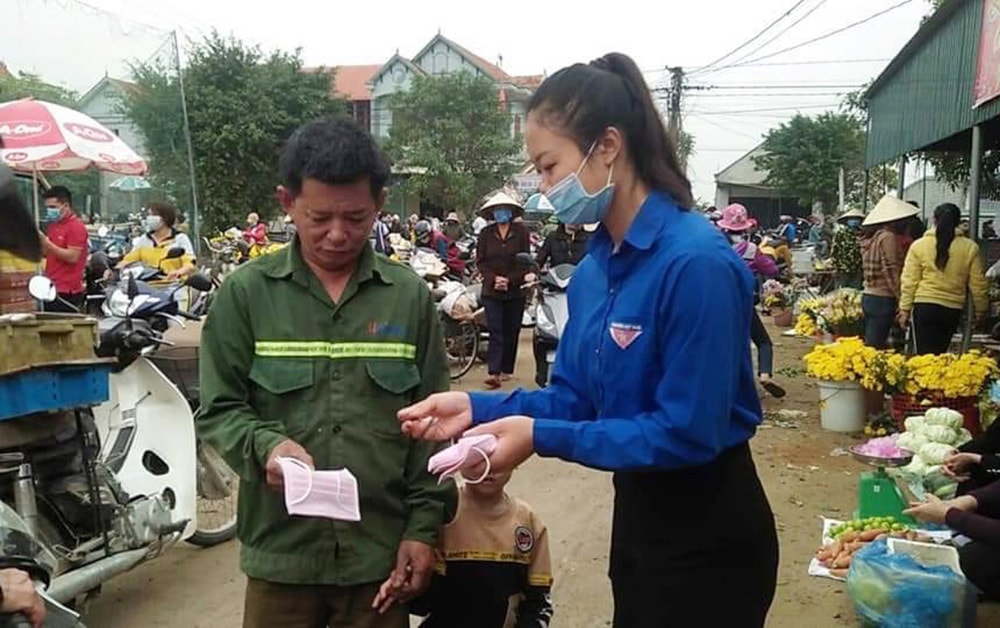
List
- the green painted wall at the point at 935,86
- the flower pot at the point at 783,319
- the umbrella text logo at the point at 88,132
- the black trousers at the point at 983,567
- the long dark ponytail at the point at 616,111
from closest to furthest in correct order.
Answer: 1. the long dark ponytail at the point at 616,111
2. the black trousers at the point at 983,567
3. the umbrella text logo at the point at 88,132
4. the green painted wall at the point at 935,86
5. the flower pot at the point at 783,319

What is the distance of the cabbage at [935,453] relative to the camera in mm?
4301

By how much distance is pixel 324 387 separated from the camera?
1.97 m

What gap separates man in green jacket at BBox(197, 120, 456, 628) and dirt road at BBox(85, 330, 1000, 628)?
206cm

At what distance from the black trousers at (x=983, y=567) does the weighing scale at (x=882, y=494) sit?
91cm

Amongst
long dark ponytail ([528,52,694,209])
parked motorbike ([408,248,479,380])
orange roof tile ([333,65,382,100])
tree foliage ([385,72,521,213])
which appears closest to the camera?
long dark ponytail ([528,52,694,209])

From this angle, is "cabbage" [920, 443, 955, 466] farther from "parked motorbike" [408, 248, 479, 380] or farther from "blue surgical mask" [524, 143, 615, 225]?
"parked motorbike" [408, 248, 479, 380]

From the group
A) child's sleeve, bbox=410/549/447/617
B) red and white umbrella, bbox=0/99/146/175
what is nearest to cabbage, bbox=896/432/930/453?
child's sleeve, bbox=410/549/447/617

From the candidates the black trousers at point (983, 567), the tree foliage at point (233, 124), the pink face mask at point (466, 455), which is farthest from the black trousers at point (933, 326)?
the tree foliage at point (233, 124)

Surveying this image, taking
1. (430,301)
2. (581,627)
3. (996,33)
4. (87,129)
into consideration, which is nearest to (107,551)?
(581,627)

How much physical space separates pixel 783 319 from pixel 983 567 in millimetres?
12097

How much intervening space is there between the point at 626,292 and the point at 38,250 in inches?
46.2

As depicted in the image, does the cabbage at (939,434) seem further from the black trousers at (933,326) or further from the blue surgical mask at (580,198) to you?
the blue surgical mask at (580,198)

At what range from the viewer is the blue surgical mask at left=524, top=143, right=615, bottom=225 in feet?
5.74

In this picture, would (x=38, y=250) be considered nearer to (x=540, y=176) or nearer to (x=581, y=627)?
(x=540, y=176)
